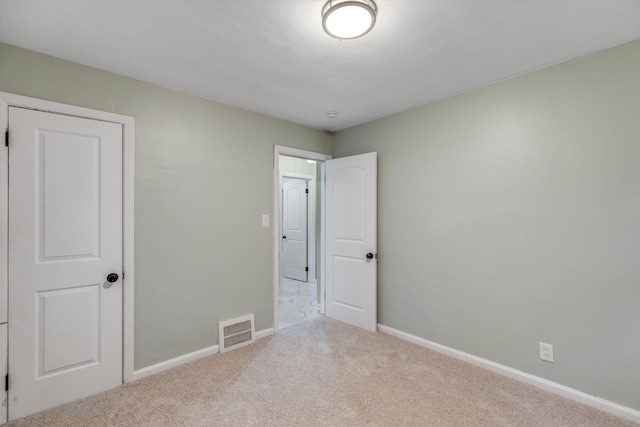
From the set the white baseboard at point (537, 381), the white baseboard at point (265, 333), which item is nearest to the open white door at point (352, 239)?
the white baseboard at point (537, 381)

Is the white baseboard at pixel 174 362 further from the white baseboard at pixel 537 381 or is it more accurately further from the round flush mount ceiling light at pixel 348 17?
the round flush mount ceiling light at pixel 348 17

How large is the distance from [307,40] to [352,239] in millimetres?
2223

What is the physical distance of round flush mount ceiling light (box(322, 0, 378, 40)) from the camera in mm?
1496

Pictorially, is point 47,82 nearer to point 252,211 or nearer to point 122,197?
point 122,197

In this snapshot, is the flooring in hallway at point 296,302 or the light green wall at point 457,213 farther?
the flooring in hallway at point 296,302

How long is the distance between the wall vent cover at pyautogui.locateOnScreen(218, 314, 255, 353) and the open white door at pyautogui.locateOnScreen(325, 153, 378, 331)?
114 centimetres

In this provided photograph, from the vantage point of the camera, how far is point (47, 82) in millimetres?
Answer: 2029

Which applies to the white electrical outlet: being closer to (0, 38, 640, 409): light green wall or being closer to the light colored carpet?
(0, 38, 640, 409): light green wall

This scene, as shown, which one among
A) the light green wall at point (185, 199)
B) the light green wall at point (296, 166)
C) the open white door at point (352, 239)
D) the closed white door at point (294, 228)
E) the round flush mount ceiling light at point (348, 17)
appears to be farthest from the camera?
the closed white door at point (294, 228)

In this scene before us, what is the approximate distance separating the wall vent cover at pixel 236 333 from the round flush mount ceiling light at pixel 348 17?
259 centimetres

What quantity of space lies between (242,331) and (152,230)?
132 centimetres

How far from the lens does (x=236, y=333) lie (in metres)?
2.96

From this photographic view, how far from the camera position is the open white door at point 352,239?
3357mm

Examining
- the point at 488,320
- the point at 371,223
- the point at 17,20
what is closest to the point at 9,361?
the point at 17,20
